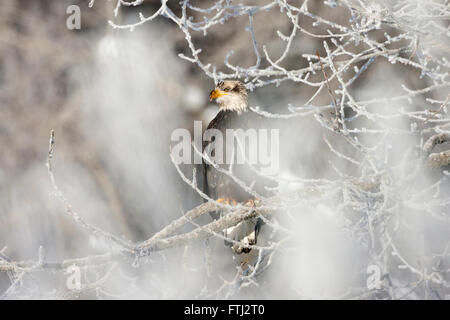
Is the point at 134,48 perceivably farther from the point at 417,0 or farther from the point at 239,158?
the point at 417,0

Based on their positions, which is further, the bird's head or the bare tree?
the bird's head

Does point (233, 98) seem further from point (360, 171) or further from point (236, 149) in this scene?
point (360, 171)

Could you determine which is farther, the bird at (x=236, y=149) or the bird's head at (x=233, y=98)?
the bird's head at (x=233, y=98)

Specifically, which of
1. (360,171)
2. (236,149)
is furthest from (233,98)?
(360,171)

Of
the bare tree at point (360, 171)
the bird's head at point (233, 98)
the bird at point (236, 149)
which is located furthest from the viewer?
the bird's head at point (233, 98)

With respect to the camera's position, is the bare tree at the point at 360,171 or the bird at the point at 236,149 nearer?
the bare tree at the point at 360,171

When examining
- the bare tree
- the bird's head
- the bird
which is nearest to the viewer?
the bare tree

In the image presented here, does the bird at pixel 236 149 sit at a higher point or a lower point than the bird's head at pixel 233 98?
lower

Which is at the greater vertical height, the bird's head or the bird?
the bird's head

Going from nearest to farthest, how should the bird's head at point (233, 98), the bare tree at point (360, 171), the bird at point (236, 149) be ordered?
the bare tree at point (360, 171), the bird at point (236, 149), the bird's head at point (233, 98)

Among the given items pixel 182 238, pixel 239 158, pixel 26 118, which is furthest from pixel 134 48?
pixel 182 238

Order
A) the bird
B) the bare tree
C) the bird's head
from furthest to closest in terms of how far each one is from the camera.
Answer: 1. the bird's head
2. the bird
3. the bare tree
